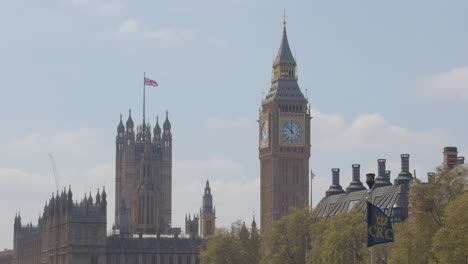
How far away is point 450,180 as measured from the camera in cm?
12112

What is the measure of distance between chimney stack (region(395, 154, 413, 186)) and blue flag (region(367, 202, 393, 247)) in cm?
8905

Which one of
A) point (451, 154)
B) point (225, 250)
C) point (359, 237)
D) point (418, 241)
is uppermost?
point (451, 154)

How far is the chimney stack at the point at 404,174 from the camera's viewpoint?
185 m

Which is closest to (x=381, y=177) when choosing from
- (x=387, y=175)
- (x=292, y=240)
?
(x=387, y=175)

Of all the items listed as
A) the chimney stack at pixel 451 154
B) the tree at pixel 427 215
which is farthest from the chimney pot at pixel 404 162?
the tree at pixel 427 215

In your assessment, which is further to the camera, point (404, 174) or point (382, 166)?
point (382, 166)

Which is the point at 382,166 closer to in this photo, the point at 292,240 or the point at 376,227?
the point at 292,240

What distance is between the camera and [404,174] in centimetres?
18738

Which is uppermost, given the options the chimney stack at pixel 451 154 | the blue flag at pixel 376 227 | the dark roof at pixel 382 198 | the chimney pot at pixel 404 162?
the chimney pot at pixel 404 162

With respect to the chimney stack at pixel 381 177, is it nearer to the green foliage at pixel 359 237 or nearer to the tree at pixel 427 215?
the green foliage at pixel 359 237

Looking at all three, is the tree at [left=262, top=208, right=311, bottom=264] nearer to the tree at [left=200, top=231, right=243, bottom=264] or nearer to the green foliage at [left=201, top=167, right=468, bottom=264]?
the green foliage at [left=201, top=167, right=468, bottom=264]

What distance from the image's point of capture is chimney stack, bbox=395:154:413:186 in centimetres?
18511

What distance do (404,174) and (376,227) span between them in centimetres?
9457

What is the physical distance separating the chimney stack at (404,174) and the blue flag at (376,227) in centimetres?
8905
